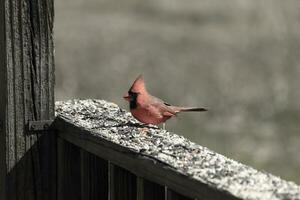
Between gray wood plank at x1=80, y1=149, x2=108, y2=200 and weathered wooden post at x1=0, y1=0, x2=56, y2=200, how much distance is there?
0.60 feet

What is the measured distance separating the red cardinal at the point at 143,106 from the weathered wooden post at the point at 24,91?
32cm

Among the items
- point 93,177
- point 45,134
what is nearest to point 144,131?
point 93,177

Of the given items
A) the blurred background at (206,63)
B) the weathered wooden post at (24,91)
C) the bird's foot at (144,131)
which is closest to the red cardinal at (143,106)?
the bird's foot at (144,131)

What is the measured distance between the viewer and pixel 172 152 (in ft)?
8.07

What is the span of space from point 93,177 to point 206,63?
8.41 m

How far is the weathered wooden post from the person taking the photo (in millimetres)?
2879

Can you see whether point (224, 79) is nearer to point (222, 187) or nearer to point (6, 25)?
point (6, 25)

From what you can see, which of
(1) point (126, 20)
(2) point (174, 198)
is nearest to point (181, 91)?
(1) point (126, 20)

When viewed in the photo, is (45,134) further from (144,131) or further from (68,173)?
(144,131)

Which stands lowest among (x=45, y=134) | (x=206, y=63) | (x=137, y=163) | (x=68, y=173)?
(x=206, y=63)

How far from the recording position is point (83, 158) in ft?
9.41

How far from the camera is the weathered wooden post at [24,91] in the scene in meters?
2.88

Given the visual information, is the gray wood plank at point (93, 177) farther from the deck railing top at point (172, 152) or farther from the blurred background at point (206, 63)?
the blurred background at point (206, 63)

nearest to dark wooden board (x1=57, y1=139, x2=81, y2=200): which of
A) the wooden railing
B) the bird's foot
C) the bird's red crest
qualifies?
the wooden railing
